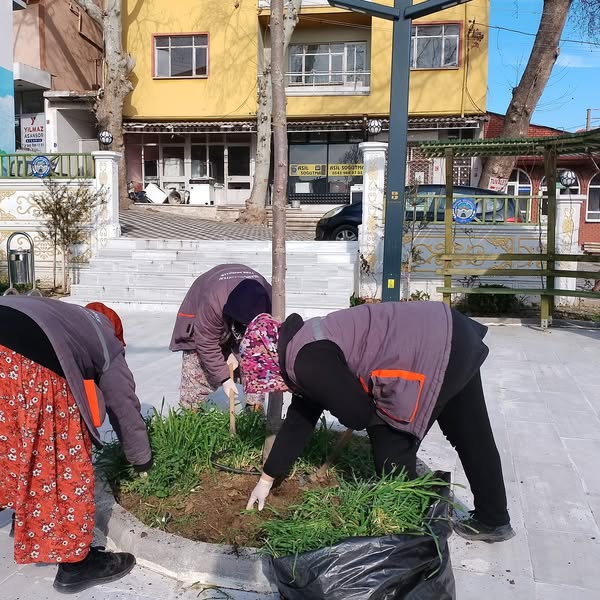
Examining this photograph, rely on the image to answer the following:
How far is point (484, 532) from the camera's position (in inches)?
122

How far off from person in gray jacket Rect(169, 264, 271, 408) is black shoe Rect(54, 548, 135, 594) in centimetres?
116

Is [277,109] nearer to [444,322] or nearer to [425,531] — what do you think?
[444,322]

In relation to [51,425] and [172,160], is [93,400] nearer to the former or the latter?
[51,425]

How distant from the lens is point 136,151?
933 inches

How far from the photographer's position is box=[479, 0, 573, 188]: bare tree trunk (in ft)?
46.7

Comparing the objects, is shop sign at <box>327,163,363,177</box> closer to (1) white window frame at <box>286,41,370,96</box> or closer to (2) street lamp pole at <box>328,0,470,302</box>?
(1) white window frame at <box>286,41,370,96</box>

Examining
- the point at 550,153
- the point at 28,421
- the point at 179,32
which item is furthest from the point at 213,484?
the point at 179,32

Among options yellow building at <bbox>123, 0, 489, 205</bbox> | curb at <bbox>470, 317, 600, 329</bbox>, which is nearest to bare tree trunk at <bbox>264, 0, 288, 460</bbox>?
curb at <bbox>470, 317, 600, 329</bbox>

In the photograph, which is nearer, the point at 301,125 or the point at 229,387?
the point at 229,387

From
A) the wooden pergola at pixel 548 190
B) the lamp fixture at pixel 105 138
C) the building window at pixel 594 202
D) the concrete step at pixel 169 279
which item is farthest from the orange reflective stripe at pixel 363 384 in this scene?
the building window at pixel 594 202

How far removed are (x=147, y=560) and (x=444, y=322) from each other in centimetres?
173

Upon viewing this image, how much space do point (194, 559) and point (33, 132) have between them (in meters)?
22.6

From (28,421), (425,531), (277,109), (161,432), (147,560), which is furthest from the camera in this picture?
(161,432)

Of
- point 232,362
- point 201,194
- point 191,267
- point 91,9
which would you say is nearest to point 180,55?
point 91,9
